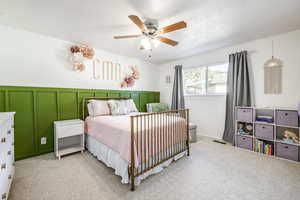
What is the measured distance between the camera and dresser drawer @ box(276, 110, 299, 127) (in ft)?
7.97

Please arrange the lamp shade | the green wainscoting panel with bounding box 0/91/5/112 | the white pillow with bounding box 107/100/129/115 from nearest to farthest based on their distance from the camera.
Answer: the green wainscoting panel with bounding box 0/91/5/112
the lamp shade
the white pillow with bounding box 107/100/129/115

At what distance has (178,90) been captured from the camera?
4.50 meters

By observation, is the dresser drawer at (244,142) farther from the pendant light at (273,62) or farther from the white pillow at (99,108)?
the white pillow at (99,108)

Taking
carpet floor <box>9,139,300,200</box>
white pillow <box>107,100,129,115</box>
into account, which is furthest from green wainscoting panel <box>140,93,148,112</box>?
carpet floor <box>9,139,300,200</box>

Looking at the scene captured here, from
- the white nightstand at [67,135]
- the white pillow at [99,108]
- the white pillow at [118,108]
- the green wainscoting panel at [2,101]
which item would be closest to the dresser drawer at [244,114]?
the white pillow at [118,108]

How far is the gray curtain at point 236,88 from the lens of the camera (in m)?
3.12

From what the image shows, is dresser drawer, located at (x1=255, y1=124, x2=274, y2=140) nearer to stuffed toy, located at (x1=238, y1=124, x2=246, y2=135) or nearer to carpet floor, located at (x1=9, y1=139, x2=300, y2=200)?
stuffed toy, located at (x1=238, y1=124, x2=246, y2=135)

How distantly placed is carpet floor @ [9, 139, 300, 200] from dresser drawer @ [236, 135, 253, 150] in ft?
1.05

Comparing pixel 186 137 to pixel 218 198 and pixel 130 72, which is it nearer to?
pixel 218 198

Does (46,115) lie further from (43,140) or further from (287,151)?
(287,151)

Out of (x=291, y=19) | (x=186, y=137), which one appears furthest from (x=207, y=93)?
(x=291, y=19)

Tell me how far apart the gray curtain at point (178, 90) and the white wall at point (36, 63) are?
2.53 metres

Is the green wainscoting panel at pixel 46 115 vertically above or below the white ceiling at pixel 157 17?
below

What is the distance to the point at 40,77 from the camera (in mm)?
2734
